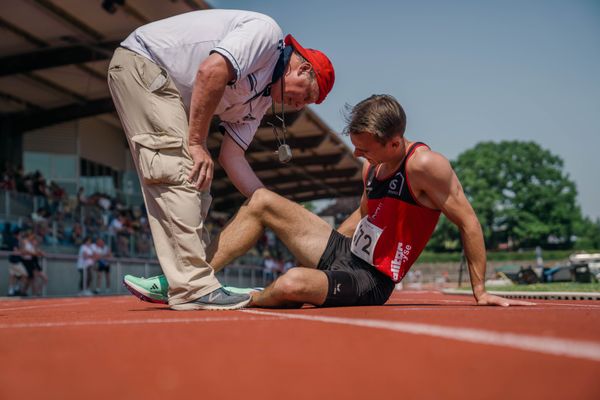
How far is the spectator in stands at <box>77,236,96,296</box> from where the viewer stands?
54.7 ft

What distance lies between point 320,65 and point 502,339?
8.50 feet

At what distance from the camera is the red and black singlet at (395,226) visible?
4070mm

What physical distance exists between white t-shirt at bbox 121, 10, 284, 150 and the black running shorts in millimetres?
1098

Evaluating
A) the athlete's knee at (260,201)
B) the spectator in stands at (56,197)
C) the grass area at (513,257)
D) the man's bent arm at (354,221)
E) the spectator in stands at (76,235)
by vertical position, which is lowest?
the grass area at (513,257)

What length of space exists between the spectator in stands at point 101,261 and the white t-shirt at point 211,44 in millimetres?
13664

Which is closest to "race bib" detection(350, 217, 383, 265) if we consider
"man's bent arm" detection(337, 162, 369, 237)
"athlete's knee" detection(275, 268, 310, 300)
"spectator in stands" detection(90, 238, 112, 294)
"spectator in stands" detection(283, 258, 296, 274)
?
"man's bent arm" detection(337, 162, 369, 237)

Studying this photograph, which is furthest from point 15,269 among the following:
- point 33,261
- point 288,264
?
point 288,264

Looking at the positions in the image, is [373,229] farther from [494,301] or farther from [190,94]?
[190,94]

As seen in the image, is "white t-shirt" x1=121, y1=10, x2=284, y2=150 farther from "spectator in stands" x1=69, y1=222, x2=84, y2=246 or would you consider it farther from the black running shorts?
"spectator in stands" x1=69, y1=222, x2=84, y2=246

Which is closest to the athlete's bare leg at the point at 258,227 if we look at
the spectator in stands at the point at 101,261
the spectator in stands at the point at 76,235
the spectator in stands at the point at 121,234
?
the spectator in stands at the point at 101,261

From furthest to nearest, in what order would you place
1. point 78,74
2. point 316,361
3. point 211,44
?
point 78,74 → point 211,44 → point 316,361

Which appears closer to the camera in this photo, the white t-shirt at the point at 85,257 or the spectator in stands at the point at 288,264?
the white t-shirt at the point at 85,257

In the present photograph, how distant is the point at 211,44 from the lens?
13.2 ft

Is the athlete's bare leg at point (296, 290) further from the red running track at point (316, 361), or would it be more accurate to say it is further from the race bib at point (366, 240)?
the red running track at point (316, 361)
